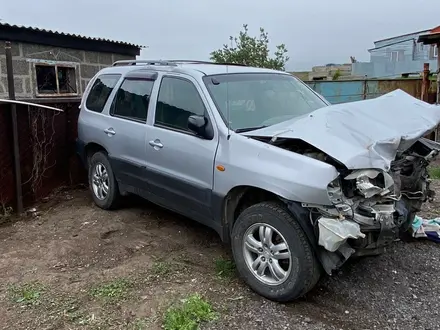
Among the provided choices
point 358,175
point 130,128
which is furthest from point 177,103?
point 358,175

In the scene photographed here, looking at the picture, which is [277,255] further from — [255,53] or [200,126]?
[255,53]

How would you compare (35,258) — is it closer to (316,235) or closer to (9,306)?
(9,306)

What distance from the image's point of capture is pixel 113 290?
3.69 meters

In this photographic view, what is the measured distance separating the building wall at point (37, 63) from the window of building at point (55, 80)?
0.22ft

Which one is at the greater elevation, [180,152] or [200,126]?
[200,126]

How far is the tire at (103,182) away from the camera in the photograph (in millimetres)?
5594

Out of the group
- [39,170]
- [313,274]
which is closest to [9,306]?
[313,274]

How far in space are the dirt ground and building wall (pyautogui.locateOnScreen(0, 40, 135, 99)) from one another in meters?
4.13

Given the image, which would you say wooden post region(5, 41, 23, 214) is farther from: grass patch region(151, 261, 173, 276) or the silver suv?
grass patch region(151, 261, 173, 276)

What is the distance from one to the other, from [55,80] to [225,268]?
6.95m

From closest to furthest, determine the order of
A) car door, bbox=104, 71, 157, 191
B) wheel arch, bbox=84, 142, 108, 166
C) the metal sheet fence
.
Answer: car door, bbox=104, 71, 157, 191 < wheel arch, bbox=84, 142, 108, 166 < the metal sheet fence

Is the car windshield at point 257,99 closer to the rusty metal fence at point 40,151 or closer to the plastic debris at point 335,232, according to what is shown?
the plastic debris at point 335,232

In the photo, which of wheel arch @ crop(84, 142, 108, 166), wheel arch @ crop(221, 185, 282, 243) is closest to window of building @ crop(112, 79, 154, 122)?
wheel arch @ crop(84, 142, 108, 166)

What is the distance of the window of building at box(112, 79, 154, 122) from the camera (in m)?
4.98
